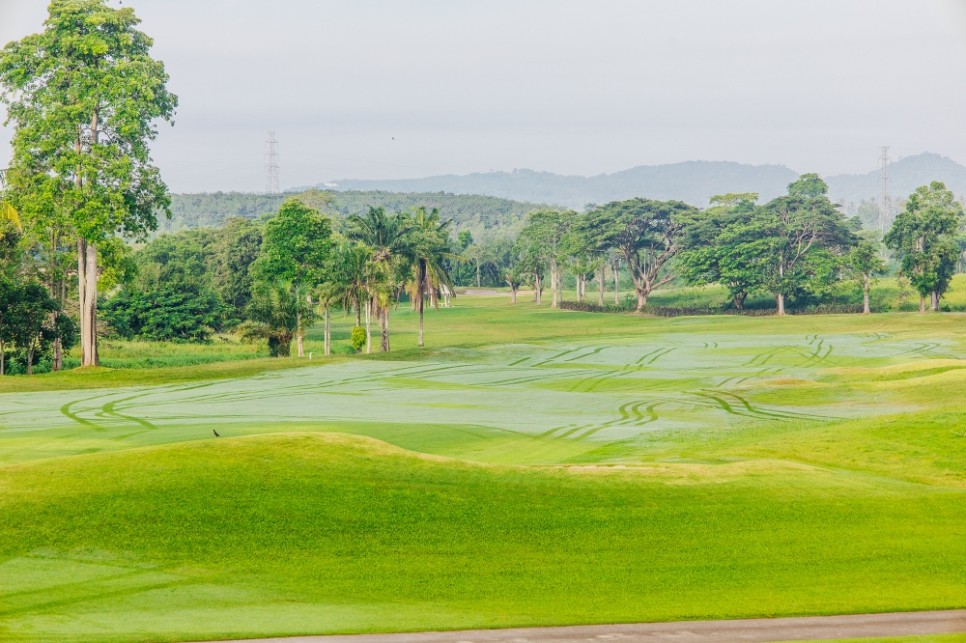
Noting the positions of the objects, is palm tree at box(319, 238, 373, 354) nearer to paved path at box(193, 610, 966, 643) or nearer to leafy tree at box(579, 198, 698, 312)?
leafy tree at box(579, 198, 698, 312)

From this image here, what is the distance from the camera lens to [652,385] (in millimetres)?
60562

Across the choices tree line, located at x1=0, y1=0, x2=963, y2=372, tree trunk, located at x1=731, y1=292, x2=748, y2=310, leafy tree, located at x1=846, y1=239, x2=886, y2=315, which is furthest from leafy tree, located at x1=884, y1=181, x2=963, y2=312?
tree trunk, located at x1=731, y1=292, x2=748, y2=310

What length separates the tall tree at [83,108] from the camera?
64.5 m

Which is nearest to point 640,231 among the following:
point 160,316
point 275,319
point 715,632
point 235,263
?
point 235,263

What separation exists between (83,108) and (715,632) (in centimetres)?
6009

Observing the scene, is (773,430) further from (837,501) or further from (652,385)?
(652,385)

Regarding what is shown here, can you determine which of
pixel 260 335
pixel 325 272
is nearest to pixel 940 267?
pixel 325 272

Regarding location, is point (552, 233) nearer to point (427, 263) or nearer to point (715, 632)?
point (427, 263)

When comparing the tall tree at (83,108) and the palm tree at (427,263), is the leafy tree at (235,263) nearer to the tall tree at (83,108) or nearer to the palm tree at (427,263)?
the palm tree at (427,263)

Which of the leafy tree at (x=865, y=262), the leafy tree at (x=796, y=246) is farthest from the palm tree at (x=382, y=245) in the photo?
the leafy tree at (x=865, y=262)

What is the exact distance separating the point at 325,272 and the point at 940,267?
7717cm

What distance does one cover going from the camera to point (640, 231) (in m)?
148

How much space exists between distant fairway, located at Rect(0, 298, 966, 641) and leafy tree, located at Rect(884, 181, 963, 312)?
91.8 metres

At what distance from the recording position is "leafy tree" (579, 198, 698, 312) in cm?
14588
